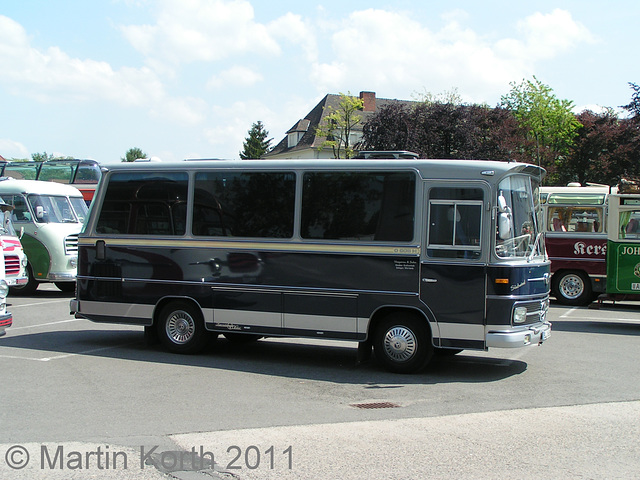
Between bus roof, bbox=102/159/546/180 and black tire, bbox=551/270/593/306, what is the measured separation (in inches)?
392

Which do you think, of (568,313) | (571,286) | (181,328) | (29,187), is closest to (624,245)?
(568,313)

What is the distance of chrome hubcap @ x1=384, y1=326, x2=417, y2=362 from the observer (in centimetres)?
979

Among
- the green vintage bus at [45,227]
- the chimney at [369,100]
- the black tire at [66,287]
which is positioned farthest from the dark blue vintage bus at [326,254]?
the chimney at [369,100]

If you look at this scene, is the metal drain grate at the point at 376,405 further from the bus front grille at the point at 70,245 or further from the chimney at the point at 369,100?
the chimney at the point at 369,100

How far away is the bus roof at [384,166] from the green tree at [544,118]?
51.3 m

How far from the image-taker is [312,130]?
78062mm

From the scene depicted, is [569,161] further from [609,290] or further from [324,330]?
[324,330]

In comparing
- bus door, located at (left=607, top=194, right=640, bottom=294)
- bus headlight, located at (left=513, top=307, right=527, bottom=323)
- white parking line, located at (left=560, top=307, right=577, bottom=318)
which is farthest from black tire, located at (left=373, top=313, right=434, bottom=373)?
white parking line, located at (left=560, top=307, right=577, bottom=318)

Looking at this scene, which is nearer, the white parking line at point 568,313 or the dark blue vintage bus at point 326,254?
the dark blue vintage bus at point 326,254

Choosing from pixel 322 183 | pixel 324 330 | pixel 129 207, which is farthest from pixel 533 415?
pixel 129 207

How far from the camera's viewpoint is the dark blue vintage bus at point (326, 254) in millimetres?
9453

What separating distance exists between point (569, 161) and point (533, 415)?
5629cm

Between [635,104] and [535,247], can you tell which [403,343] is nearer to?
[535,247]

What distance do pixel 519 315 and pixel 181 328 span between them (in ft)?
17.1
